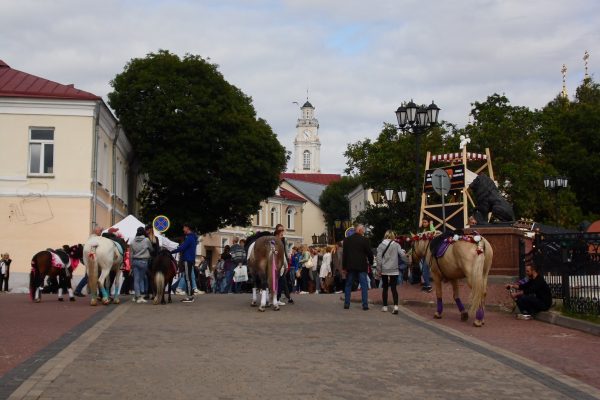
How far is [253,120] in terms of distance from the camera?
51.3m

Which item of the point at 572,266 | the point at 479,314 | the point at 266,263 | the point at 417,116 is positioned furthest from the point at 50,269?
the point at 572,266

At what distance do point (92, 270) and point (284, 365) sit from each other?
11.1 metres

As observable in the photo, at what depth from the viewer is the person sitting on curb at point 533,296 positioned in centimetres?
1712

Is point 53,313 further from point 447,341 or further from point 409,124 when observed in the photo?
point 409,124

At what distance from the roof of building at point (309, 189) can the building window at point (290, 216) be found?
984 cm

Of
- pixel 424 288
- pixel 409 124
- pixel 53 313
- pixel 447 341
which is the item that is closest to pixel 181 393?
pixel 447 341

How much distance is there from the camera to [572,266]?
56.8 ft

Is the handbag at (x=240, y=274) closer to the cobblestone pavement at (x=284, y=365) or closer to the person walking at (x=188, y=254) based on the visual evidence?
the person walking at (x=188, y=254)

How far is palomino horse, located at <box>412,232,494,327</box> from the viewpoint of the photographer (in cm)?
1603

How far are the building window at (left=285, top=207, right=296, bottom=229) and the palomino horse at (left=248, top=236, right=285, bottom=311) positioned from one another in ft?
299

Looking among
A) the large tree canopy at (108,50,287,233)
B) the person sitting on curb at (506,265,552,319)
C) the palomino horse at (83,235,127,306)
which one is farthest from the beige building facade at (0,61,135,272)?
the person sitting on curb at (506,265,552,319)

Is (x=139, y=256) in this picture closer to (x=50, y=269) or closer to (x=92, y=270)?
(x=92, y=270)

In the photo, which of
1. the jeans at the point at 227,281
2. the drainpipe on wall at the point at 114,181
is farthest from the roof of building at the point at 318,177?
the jeans at the point at 227,281

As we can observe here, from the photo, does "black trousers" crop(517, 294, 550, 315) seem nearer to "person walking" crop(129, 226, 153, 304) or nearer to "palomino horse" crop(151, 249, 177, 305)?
"palomino horse" crop(151, 249, 177, 305)
